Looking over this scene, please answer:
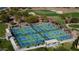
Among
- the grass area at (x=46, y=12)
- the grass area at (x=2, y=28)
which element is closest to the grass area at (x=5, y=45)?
the grass area at (x=2, y=28)

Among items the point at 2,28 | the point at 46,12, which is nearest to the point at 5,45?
the point at 2,28

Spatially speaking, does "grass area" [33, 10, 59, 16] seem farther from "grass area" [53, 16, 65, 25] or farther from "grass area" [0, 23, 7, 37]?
"grass area" [0, 23, 7, 37]

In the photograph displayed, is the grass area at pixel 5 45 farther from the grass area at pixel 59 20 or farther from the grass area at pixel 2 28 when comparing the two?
the grass area at pixel 59 20

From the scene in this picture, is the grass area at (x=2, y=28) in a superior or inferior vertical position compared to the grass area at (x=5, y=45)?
superior

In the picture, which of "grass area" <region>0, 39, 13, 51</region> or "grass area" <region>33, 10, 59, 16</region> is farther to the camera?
"grass area" <region>33, 10, 59, 16</region>

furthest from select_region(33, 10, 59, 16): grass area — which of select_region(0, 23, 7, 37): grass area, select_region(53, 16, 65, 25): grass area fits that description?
select_region(0, 23, 7, 37): grass area

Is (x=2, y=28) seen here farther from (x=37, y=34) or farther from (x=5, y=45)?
(x=37, y=34)

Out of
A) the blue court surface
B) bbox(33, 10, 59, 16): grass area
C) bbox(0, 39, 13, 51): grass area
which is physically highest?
bbox(33, 10, 59, 16): grass area
